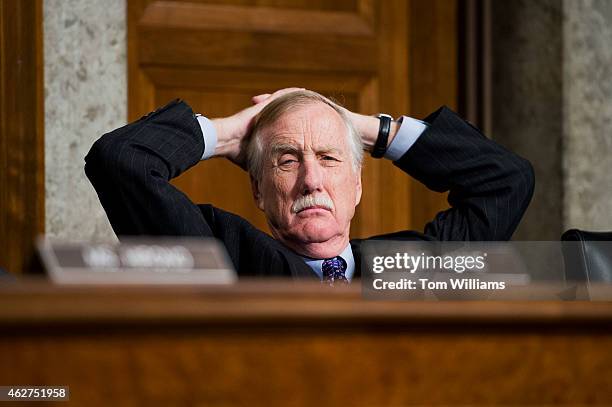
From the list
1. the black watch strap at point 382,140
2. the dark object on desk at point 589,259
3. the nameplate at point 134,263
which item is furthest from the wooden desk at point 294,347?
the black watch strap at point 382,140

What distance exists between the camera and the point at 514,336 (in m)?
0.76

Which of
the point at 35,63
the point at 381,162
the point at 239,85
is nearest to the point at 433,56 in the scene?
the point at 381,162

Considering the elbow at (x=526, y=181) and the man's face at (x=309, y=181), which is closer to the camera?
the man's face at (x=309, y=181)

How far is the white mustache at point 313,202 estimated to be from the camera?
1906 millimetres

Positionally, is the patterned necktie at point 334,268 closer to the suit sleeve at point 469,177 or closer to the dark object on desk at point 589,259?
the suit sleeve at point 469,177

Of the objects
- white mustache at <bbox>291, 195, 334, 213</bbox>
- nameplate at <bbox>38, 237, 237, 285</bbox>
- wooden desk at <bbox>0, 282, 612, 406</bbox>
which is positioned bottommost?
wooden desk at <bbox>0, 282, 612, 406</bbox>

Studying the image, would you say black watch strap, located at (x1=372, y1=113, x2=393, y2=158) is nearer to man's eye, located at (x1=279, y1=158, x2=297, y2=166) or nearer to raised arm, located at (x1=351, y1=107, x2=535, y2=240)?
raised arm, located at (x1=351, y1=107, x2=535, y2=240)

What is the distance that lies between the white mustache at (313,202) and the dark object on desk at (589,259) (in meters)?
0.45

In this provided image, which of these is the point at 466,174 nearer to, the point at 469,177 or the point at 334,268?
the point at 469,177

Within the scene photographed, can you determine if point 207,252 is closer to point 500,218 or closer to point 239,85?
point 500,218

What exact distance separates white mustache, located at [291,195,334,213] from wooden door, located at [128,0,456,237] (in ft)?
3.00

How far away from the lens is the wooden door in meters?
2.81

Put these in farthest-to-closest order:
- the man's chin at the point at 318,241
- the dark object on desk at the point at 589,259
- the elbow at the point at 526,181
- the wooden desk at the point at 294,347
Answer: the elbow at the point at 526,181
the man's chin at the point at 318,241
the dark object on desk at the point at 589,259
the wooden desk at the point at 294,347

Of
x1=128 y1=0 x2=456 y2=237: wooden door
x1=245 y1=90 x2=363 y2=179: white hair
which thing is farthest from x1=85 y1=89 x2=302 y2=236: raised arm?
x1=128 y1=0 x2=456 y2=237: wooden door
